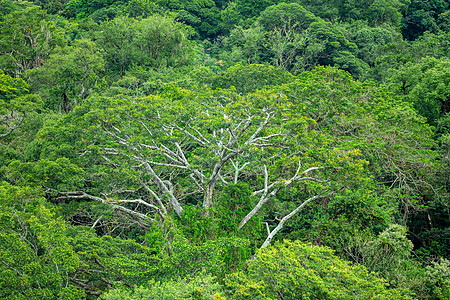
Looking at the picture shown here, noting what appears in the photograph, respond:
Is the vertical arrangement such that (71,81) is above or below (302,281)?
below

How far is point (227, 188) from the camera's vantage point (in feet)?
43.9

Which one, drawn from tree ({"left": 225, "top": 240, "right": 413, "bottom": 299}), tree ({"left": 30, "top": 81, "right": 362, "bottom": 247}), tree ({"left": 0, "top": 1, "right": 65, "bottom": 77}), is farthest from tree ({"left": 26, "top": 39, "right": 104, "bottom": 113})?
tree ({"left": 225, "top": 240, "right": 413, "bottom": 299})

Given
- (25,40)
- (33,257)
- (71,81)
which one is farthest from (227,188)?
(25,40)

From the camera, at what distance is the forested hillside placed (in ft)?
30.8

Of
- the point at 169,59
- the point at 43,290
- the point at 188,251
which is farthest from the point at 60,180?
the point at 169,59

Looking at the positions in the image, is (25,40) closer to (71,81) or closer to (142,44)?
(142,44)

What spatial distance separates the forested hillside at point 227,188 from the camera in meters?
9.38

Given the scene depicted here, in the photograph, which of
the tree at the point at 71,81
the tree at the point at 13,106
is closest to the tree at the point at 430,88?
the tree at the point at 71,81

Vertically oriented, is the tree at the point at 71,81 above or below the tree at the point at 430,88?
below

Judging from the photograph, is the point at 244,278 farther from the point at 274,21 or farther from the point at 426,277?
the point at 274,21

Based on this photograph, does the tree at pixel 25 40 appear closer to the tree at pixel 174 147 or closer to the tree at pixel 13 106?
the tree at pixel 13 106

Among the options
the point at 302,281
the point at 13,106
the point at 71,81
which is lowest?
the point at 13,106

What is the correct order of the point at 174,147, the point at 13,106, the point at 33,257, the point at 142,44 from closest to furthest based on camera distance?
the point at 33,257
the point at 174,147
the point at 13,106
the point at 142,44

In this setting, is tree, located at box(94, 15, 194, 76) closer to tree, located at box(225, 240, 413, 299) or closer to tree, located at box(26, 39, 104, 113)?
tree, located at box(26, 39, 104, 113)
